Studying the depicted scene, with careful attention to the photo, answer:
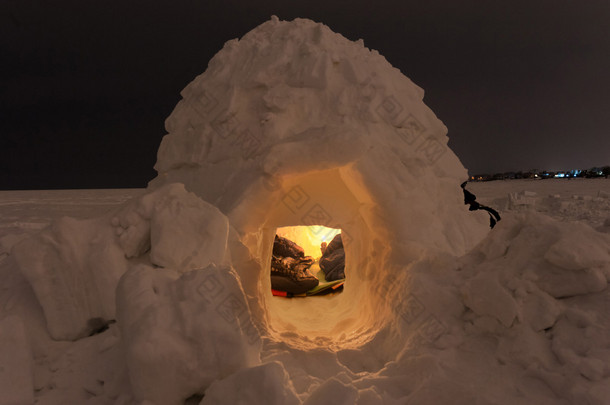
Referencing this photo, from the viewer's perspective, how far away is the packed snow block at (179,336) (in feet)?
5.07

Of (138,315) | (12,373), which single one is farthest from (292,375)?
(12,373)

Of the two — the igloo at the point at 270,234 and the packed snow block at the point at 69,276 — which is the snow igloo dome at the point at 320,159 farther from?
the packed snow block at the point at 69,276

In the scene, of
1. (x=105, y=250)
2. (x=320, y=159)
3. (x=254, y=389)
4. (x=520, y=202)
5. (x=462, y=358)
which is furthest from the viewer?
(x=520, y=202)

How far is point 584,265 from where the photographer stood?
184 cm

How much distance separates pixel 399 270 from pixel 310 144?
157cm

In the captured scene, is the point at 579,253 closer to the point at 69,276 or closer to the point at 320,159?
the point at 320,159

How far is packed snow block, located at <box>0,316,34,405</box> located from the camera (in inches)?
65.4

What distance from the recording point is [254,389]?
57.7 inches

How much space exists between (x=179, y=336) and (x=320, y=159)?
2059 mm

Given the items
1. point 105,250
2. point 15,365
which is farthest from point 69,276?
point 15,365

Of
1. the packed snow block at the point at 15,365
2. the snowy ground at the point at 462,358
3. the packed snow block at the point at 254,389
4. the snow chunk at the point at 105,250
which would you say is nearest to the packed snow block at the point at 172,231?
the snow chunk at the point at 105,250

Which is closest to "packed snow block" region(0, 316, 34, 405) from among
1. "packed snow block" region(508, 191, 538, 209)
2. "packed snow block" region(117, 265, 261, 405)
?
"packed snow block" region(117, 265, 261, 405)

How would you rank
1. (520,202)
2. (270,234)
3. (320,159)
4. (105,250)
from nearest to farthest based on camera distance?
(105,250), (320,159), (270,234), (520,202)

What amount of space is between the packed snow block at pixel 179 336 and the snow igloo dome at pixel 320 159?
137 cm
